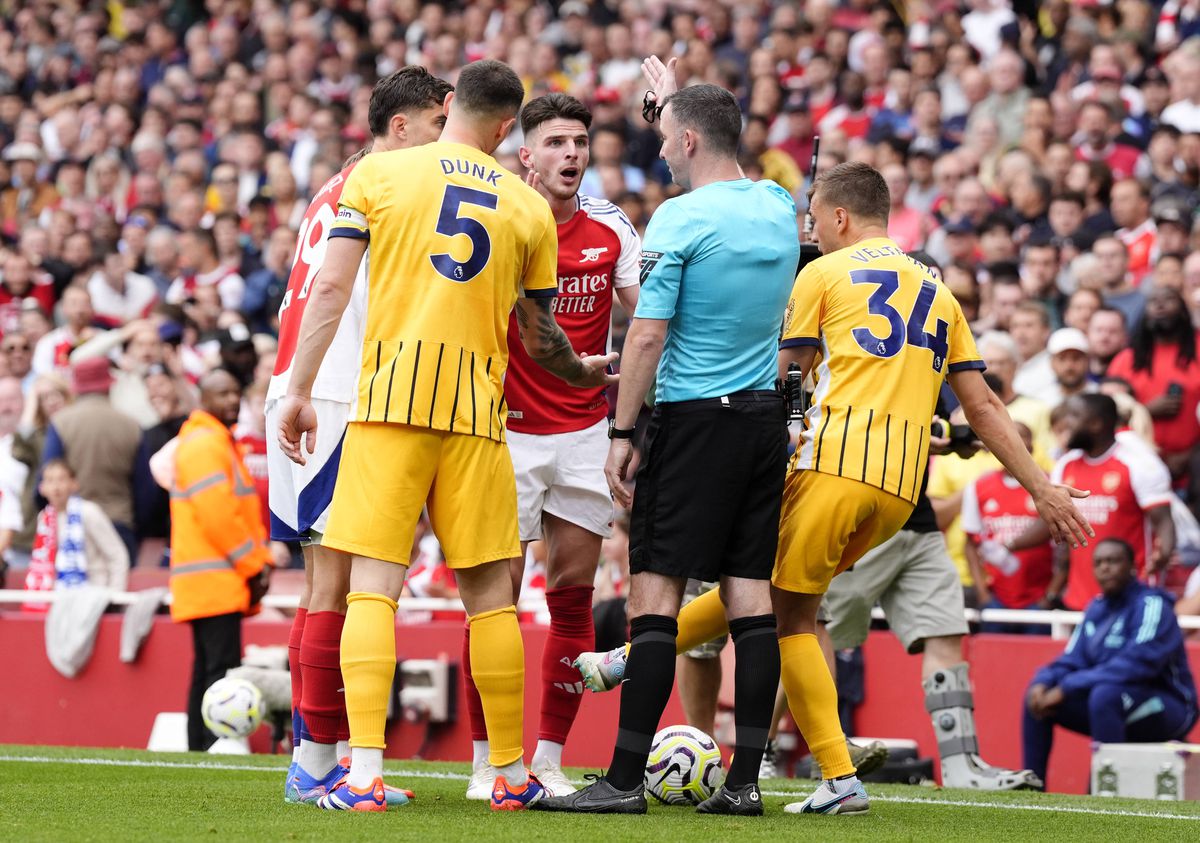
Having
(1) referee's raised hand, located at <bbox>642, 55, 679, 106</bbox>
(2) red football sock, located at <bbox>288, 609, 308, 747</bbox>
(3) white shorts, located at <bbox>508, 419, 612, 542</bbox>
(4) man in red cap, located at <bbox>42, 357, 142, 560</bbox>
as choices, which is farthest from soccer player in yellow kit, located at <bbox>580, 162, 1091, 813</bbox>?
(4) man in red cap, located at <bbox>42, 357, 142, 560</bbox>

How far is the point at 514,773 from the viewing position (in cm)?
585

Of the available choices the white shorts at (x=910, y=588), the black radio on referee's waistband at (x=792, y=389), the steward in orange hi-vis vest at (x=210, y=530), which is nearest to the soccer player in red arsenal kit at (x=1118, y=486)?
the white shorts at (x=910, y=588)

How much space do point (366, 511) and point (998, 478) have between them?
18.3 ft

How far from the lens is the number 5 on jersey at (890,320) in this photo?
20.3ft

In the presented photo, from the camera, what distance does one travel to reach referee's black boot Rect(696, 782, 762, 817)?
590cm

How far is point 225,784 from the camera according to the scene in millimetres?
6926

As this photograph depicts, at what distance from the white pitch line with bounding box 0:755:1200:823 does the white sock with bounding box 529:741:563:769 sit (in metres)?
1.00

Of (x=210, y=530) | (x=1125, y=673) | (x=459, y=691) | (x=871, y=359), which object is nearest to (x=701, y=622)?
(x=871, y=359)

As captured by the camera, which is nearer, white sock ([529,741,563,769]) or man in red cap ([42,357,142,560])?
white sock ([529,741,563,769])

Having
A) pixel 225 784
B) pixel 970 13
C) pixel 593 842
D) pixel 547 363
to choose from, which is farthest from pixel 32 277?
pixel 593 842

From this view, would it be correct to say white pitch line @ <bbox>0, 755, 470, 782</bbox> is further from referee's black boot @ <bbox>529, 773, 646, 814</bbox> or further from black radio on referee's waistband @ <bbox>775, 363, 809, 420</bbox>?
black radio on referee's waistband @ <bbox>775, 363, 809, 420</bbox>

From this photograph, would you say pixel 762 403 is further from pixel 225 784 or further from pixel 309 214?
pixel 225 784

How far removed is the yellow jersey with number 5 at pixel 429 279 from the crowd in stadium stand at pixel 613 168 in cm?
504

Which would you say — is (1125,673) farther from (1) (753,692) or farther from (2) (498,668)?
(2) (498,668)
